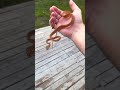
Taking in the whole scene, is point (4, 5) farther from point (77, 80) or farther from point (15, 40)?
point (77, 80)

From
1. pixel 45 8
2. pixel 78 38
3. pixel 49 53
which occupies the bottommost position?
pixel 45 8

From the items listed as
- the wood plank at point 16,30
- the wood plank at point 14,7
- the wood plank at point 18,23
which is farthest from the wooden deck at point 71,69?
the wood plank at point 14,7

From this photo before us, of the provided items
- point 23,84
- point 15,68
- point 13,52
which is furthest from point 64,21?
point 13,52

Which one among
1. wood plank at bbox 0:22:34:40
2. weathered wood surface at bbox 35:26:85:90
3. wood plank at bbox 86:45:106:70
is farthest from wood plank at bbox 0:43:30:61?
wood plank at bbox 86:45:106:70

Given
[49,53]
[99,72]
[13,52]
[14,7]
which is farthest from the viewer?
[14,7]

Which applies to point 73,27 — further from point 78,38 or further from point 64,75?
point 64,75

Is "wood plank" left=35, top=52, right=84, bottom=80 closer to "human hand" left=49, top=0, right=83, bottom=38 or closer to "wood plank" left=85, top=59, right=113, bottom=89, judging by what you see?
"wood plank" left=85, top=59, right=113, bottom=89

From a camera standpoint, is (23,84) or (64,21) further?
(23,84)

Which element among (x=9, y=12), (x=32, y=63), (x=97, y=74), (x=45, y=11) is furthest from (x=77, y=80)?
(x=45, y=11)
